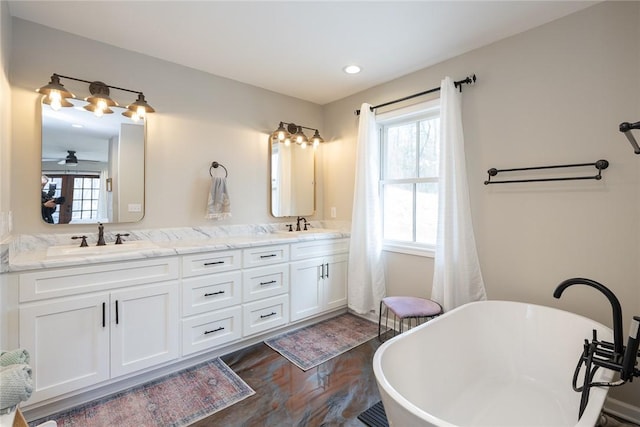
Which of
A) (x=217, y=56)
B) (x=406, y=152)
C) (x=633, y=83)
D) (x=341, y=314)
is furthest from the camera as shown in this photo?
(x=341, y=314)

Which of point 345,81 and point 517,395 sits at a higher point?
point 345,81

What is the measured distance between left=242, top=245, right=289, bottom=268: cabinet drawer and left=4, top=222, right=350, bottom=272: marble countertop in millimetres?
55

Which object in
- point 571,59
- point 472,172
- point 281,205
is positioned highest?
point 571,59

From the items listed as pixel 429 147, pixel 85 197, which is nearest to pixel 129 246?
pixel 85 197

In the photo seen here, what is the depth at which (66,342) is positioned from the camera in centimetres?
178

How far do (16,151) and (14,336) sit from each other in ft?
3.92

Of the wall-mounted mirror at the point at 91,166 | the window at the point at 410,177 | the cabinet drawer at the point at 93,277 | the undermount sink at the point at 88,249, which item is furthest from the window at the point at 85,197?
the window at the point at 410,177

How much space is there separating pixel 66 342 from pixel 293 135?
8.52 ft

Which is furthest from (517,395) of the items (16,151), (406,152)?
(16,151)

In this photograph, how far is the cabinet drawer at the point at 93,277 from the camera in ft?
5.54

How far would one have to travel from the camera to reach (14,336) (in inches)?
64.2

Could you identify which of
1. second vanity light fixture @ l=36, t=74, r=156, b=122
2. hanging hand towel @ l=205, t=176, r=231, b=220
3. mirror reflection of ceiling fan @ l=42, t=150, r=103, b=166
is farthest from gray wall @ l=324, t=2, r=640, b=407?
mirror reflection of ceiling fan @ l=42, t=150, r=103, b=166

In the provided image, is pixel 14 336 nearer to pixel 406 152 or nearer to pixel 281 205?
pixel 281 205

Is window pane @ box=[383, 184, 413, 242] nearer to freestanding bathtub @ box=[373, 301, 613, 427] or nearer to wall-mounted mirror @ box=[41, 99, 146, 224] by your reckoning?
freestanding bathtub @ box=[373, 301, 613, 427]
